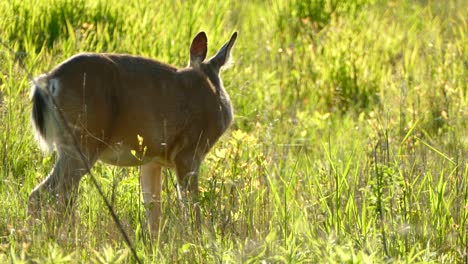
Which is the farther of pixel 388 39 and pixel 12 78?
pixel 388 39

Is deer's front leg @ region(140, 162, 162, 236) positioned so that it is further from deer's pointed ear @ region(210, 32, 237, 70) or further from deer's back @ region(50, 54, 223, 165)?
deer's pointed ear @ region(210, 32, 237, 70)

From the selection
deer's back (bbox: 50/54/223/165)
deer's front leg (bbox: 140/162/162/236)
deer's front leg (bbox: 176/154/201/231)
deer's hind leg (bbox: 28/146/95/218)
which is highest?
deer's back (bbox: 50/54/223/165)

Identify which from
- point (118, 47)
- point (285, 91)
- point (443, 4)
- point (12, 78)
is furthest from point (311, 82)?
point (443, 4)

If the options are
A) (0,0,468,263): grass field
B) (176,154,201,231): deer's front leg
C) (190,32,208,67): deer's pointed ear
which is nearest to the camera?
(0,0,468,263): grass field

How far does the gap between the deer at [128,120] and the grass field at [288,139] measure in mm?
151

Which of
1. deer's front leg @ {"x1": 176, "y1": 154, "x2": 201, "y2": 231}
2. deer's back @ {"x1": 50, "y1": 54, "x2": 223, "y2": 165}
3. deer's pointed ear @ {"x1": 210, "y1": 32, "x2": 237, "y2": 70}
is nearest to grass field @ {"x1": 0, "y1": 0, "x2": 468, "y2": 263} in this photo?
deer's front leg @ {"x1": 176, "y1": 154, "x2": 201, "y2": 231}

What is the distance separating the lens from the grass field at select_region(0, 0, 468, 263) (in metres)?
5.46

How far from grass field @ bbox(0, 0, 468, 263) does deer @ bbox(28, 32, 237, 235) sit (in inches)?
6.0

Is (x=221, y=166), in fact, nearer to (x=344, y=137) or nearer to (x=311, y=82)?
(x=344, y=137)

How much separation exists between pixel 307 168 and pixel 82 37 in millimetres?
2915

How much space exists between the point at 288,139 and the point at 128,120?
235cm

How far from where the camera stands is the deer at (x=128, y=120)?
634 cm

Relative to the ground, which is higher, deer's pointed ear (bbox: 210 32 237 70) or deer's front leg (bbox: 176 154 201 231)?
deer's pointed ear (bbox: 210 32 237 70)

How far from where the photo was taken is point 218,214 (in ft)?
19.4
